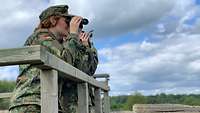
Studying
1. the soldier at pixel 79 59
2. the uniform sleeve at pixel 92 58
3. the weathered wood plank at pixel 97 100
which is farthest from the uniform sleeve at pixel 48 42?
the weathered wood plank at pixel 97 100

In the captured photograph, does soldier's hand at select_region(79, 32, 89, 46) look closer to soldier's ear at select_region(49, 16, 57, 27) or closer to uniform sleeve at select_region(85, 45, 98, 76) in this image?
uniform sleeve at select_region(85, 45, 98, 76)

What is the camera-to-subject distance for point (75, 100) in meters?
3.44

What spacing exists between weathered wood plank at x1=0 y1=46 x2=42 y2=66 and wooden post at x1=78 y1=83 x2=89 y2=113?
1128 millimetres

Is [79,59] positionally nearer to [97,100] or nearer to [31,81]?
[31,81]

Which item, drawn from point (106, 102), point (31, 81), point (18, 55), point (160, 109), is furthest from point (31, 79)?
point (160, 109)

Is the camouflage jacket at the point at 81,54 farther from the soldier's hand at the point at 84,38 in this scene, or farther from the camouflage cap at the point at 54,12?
the camouflage cap at the point at 54,12

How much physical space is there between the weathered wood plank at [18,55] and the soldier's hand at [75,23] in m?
1.14

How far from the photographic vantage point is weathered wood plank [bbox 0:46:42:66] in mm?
2184

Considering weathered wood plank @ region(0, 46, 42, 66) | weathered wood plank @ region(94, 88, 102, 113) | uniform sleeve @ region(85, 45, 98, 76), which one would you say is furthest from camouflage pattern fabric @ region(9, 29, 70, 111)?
weathered wood plank @ region(94, 88, 102, 113)

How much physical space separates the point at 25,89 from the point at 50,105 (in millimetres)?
487

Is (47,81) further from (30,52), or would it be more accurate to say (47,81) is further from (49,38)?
(49,38)

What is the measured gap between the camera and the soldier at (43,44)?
117 inches

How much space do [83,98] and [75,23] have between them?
48 cm

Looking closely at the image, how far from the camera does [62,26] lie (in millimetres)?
3420
